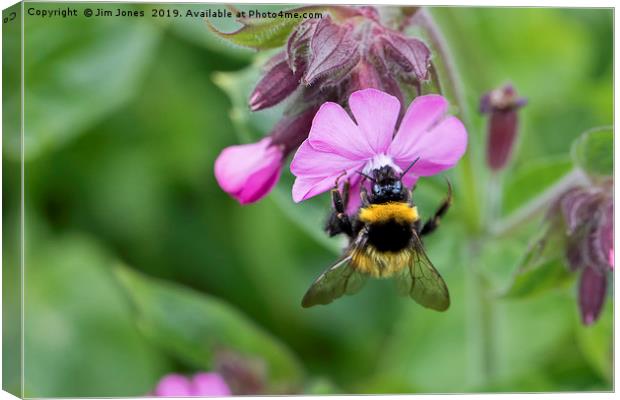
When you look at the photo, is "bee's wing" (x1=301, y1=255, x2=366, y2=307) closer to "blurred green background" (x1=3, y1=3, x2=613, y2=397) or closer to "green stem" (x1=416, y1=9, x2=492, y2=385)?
"green stem" (x1=416, y1=9, x2=492, y2=385)

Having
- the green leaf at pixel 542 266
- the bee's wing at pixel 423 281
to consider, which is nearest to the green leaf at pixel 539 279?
the green leaf at pixel 542 266

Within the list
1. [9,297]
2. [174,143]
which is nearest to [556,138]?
[174,143]

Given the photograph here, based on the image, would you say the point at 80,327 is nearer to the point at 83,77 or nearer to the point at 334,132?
the point at 83,77

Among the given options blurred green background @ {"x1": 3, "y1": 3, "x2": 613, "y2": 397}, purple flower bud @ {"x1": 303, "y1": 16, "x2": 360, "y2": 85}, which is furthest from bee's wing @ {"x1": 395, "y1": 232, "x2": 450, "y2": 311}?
blurred green background @ {"x1": 3, "y1": 3, "x2": 613, "y2": 397}

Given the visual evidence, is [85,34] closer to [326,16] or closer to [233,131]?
[233,131]

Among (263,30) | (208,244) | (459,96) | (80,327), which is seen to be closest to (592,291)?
(459,96)

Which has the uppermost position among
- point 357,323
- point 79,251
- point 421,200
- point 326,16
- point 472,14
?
point 472,14
